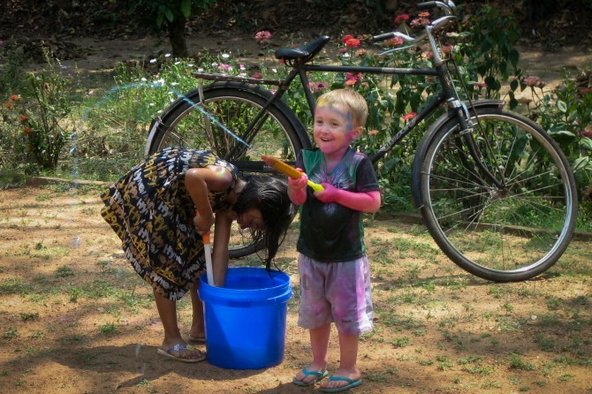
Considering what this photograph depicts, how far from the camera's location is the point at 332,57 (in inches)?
427

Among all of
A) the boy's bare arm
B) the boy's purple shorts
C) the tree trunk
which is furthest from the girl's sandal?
the tree trunk

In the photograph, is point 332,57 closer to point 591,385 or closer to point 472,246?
point 472,246

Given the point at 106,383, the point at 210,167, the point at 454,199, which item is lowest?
the point at 106,383

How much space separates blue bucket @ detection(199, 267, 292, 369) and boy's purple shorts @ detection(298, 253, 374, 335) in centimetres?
18

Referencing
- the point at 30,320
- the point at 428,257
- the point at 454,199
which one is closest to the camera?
the point at 30,320

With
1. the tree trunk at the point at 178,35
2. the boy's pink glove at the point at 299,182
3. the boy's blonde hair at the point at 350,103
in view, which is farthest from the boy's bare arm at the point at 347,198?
the tree trunk at the point at 178,35

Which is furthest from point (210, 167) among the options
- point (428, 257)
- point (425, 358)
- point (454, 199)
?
point (454, 199)

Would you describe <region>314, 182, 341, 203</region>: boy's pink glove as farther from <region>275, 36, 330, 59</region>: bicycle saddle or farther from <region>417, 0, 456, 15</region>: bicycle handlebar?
<region>417, 0, 456, 15</region>: bicycle handlebar

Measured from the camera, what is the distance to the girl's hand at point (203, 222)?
389 centimetres

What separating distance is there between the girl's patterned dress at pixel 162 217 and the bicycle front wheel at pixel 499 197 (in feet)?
4.78

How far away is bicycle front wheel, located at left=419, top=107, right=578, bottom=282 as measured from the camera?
5180 mm

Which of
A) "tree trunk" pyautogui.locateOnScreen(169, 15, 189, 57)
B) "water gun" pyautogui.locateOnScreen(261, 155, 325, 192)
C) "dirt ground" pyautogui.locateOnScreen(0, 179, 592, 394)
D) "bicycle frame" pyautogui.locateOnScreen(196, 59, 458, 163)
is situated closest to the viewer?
"water gun" pyautogui.locateOnScreen(261, 155, 325, 192)

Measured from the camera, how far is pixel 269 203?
3.97 meters

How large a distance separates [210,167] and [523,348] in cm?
151
